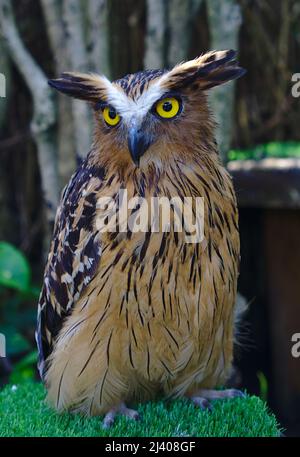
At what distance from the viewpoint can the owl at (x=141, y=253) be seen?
2.06 m

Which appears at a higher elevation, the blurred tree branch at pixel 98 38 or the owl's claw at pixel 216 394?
the blurred tree branch at pixel 98 38

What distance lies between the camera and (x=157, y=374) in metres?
2.33

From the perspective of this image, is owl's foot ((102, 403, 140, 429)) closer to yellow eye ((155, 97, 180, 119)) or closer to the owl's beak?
the owl's beak

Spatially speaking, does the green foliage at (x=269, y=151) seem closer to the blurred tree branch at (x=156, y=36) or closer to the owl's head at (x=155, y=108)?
the blurred tree branch at (x=156, y=36)

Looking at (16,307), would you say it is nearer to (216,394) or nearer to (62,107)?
(62,107)

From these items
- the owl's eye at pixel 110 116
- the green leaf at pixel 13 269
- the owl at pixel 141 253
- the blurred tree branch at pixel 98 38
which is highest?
the blurred tree branch at pixel 98 38

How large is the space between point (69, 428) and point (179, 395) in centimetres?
44

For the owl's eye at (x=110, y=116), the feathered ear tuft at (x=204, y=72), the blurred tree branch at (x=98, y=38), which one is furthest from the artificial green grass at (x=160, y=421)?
the blurred tree branch at (x=98, y=38)

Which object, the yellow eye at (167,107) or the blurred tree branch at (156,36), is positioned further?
the blurred tree branch at (156,36)

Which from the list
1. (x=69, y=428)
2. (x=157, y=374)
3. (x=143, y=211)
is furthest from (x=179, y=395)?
(x=143, y=211)

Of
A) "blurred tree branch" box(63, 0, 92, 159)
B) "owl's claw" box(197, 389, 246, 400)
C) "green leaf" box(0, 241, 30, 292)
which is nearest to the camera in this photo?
"owl's claw" box(197, 389, 246, 400)

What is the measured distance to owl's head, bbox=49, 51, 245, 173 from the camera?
2.00 metres

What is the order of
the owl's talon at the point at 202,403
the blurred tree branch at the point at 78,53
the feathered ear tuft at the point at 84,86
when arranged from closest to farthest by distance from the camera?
the feathered ear tuft at the point at 84,86
the owl's talon at the point at 202,403
the blurred tree branch at the point at 78,53

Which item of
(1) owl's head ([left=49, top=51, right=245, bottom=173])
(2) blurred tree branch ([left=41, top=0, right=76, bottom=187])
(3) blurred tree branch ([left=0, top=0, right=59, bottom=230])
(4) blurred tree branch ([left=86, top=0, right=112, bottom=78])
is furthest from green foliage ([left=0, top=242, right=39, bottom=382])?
(1) owl's head ([left=49, top=51, right=245, bottom=173])
